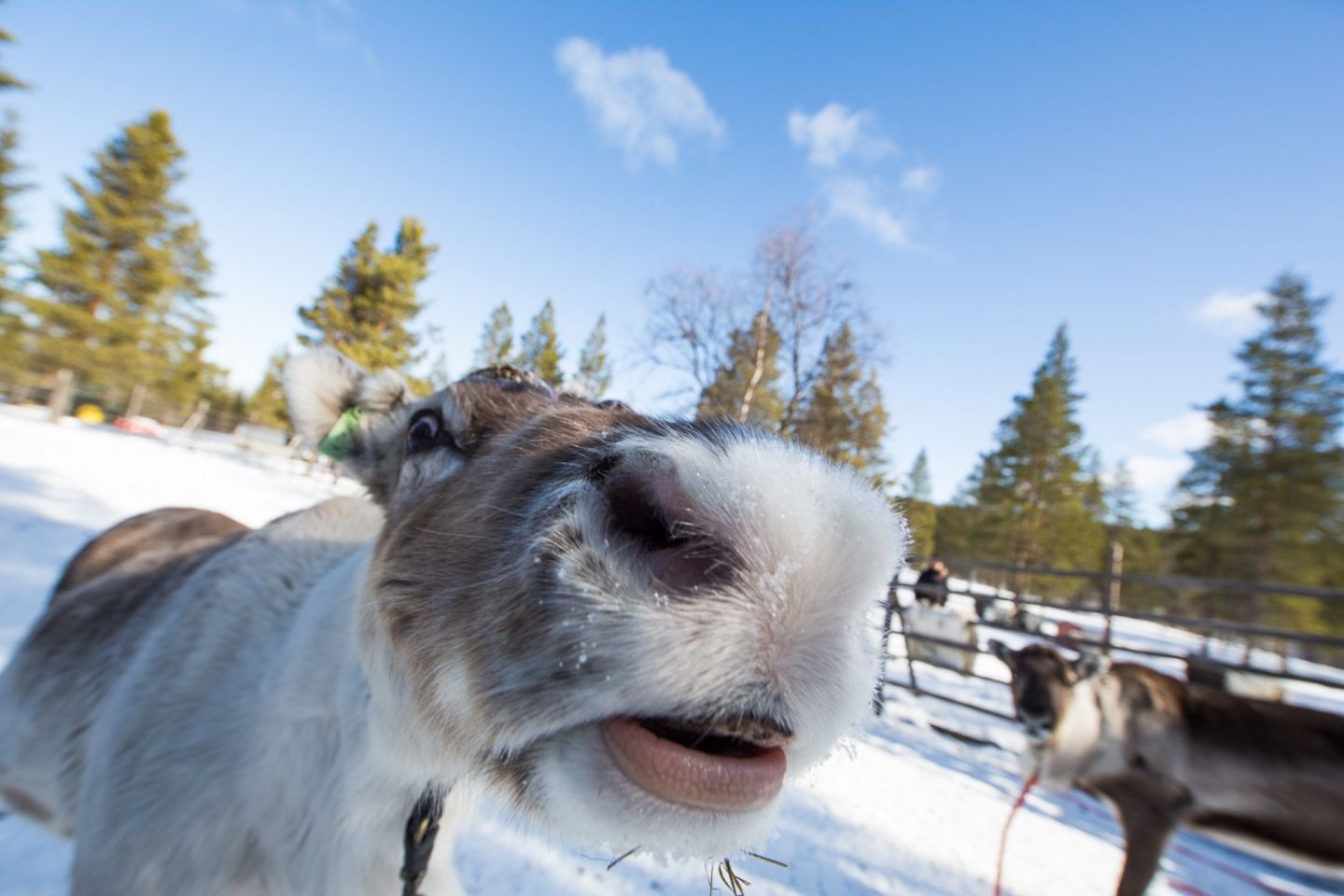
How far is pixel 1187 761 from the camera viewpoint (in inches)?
189

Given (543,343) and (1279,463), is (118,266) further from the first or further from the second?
(1279,463)

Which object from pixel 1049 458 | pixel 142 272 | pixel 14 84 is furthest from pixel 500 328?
pixel 1049 458

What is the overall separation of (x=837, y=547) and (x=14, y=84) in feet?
140

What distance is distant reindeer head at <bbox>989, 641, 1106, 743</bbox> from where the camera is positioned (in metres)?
5.65

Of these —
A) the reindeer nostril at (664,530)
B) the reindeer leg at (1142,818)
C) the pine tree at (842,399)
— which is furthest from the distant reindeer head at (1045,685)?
the pine tree at (842,399)

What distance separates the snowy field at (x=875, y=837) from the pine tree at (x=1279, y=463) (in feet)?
103

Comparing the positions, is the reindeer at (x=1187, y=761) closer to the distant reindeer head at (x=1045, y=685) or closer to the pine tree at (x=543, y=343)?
the distant reindeer head at (x=1045, y=685)

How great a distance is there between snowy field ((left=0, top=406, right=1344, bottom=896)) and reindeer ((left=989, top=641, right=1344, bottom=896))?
614 millimetres

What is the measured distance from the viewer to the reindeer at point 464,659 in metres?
0.78

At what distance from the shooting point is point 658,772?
2.92ft

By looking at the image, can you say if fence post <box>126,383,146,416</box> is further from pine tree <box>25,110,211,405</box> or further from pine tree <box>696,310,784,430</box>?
pine tree <box>696,310,784,430</box>

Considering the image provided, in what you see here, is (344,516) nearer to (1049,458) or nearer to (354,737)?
(354,737)

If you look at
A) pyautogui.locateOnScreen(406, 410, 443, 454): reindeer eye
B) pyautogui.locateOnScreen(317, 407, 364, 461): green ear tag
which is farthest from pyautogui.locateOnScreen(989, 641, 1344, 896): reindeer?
pyautogui.locateOnScreen(317, 407, 364, 461): green ear tag

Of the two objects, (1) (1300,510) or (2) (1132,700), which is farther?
(1) (1300,510)
